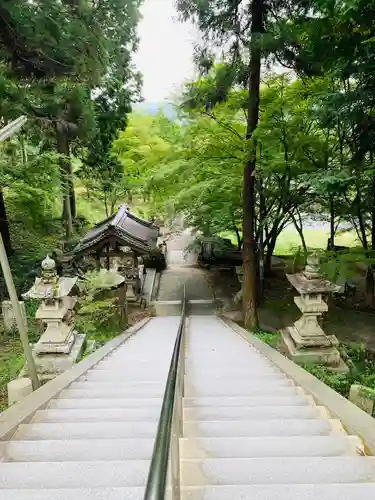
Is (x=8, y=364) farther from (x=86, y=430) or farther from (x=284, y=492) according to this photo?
(x=284, y=492)

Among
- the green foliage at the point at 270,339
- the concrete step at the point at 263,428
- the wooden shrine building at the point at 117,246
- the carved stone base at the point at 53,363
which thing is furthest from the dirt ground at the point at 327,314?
the concrete step at the point at 263,428

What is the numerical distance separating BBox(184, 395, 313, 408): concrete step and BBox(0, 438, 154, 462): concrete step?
3.79ft

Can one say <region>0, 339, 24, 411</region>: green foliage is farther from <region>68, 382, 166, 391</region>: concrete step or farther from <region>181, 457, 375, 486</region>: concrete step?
<region>181, 457, 375, 486</region>: concrete step

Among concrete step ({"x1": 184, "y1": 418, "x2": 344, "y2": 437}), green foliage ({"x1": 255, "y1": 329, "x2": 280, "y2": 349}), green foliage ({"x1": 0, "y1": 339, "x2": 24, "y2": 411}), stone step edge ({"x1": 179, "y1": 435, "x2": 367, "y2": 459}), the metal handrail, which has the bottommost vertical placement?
green foliage ({"x1": 0, "y1": 339, "x2": 24, "y2": 411})

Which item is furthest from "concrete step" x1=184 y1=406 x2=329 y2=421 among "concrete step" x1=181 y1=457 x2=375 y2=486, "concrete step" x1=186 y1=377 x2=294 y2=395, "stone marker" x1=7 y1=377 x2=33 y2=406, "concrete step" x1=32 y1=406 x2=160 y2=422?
"stone marker" x1=7 y1=377 x2=33 y2=406

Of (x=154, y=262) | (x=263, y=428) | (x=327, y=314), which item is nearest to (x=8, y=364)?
(x=263, y=428)

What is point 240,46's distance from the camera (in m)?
9.06

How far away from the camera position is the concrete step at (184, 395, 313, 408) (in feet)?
13.7

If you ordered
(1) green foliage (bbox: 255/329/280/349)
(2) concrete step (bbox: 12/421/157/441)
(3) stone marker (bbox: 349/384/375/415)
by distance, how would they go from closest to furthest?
(2) concrete step (bbox: 12/421/157/441) → (3) stone marker (bbox: 349/384/375/415) → (1) green foliage (bbox: 255/329/280/349)

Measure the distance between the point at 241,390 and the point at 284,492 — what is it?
2.39 meters

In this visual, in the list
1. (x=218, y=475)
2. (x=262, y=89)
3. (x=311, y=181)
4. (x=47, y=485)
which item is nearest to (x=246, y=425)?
(x=218, y=475)

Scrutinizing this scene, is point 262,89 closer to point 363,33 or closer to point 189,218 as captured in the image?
point 363,33

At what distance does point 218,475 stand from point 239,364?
12.4 feet

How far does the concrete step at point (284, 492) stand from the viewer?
2318mm
